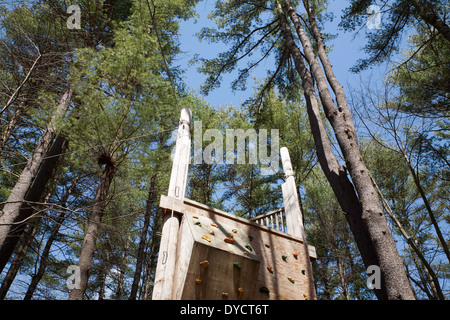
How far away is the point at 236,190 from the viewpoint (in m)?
9.67

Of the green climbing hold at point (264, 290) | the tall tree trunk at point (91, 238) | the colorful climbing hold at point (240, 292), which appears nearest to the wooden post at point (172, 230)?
the colorful climbing hold at point (240, 292)

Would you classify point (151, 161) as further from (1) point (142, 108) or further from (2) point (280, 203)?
(2) point (280, 203)

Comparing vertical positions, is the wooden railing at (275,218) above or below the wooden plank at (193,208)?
above

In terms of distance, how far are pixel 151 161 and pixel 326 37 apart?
5939 mm

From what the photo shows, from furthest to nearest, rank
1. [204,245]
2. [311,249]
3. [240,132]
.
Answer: [240,132] < [311,249] < [204,245]

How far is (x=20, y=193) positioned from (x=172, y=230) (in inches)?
143

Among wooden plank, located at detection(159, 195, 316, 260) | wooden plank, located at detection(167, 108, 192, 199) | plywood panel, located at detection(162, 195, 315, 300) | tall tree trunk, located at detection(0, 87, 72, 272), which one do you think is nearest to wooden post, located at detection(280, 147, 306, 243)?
plywood panel, located at detection(162, 195, 315, 300)

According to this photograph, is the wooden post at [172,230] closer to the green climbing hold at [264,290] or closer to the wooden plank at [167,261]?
the wooden plank at [167,261]

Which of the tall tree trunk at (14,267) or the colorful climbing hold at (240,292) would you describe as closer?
the colorful climbing hold at (240,292)

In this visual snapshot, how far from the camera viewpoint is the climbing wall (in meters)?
2.52

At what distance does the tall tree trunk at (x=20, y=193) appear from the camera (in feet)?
15.7

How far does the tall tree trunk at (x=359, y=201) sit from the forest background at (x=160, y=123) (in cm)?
21

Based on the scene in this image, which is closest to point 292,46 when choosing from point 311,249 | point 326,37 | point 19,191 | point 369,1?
point 369,1

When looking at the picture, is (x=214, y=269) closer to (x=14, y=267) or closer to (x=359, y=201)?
(x=359, y=201)
